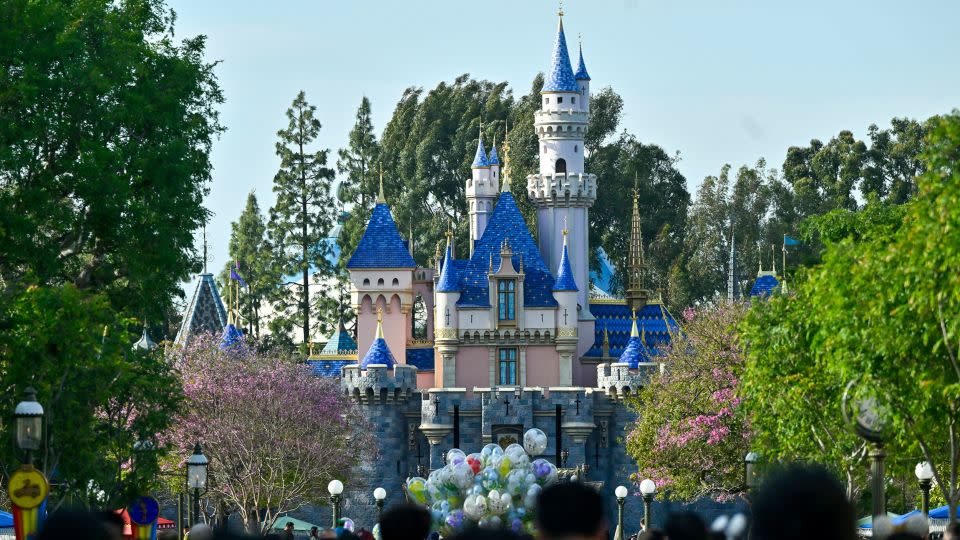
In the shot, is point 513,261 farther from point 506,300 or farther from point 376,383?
point 376,383

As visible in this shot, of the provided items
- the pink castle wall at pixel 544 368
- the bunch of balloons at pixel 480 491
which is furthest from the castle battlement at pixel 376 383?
the bunch of balloons at pixel 480 491

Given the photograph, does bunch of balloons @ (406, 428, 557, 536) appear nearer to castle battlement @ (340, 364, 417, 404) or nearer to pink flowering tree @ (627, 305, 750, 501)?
pink flowering tree @ (627, 305, 750, 501)

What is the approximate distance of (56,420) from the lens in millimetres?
33781

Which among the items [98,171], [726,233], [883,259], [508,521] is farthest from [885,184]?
[883,259]

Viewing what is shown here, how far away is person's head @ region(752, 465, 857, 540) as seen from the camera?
8102 millimetres

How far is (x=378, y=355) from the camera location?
72.1m

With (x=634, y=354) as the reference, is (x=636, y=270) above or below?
above

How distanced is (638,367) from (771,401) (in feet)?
117

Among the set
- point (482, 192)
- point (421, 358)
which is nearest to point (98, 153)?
point (421, 358)

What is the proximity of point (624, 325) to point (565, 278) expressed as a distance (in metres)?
4.12

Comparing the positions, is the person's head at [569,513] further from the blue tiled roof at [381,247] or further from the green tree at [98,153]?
the blue tiled roof at [381,247]

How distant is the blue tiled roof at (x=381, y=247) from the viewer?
248 feet

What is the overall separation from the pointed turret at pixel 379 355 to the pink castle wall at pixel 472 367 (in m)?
2.47

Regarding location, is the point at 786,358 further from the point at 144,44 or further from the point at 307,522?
the point at 307,522
